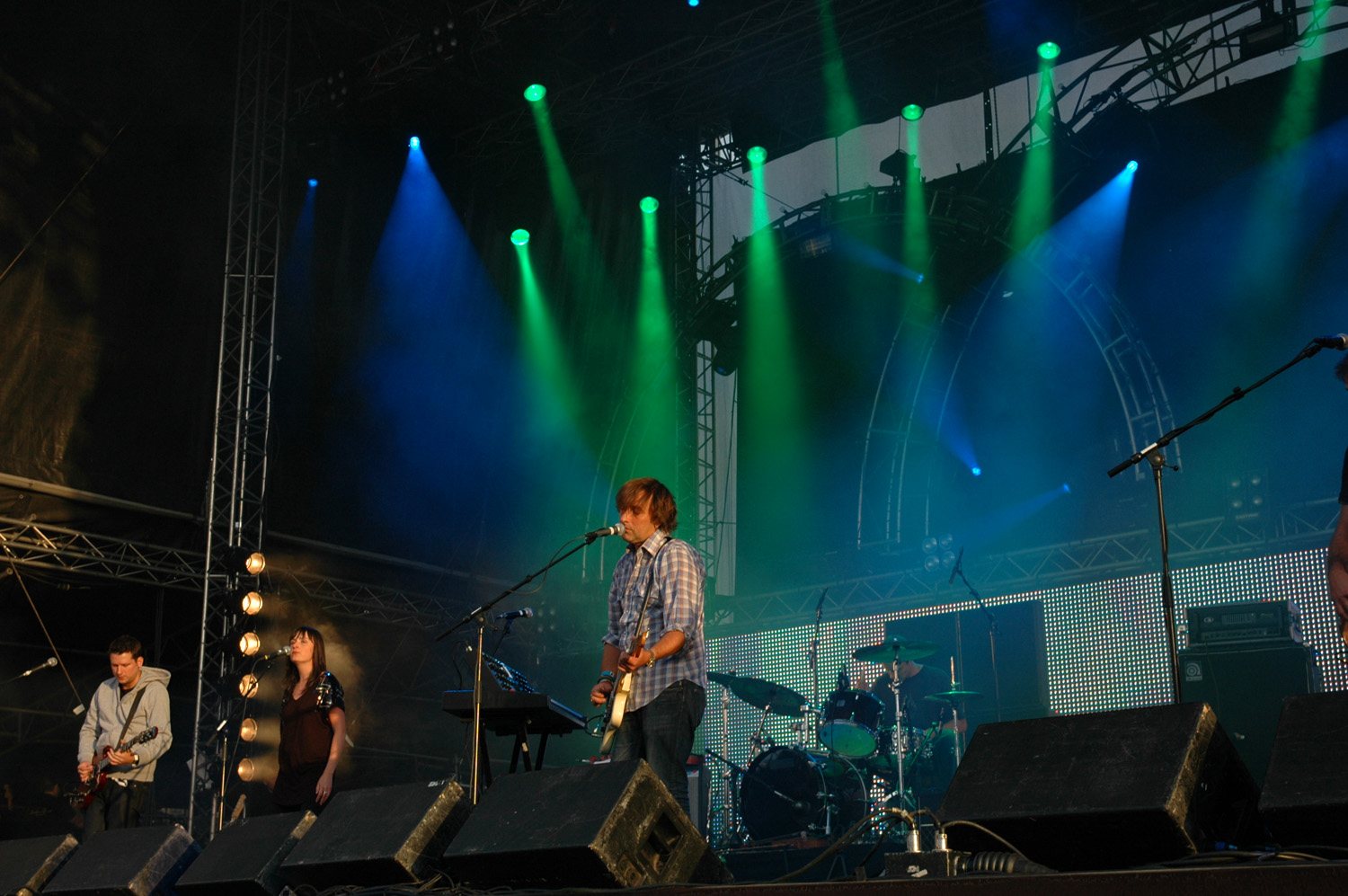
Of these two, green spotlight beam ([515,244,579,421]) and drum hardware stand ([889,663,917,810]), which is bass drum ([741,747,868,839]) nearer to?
drum hardware stand ([889,663,917,810])

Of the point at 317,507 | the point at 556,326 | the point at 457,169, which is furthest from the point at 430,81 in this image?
the point at 317,507

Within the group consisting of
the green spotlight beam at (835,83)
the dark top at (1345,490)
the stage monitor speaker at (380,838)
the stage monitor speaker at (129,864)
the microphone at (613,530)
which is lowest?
the stage monitor speaker at (129,864)

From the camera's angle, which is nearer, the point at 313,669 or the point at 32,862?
the point at 32,862

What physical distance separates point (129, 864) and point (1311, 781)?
11.4 feet

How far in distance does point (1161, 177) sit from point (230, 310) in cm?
746

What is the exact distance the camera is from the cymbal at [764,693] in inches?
308

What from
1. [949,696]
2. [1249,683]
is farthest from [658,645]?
[949,696]

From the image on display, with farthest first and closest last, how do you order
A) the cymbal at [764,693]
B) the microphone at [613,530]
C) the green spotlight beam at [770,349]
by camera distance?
1. the green spotlight beam at [770,349]
2. the cymbal at [764,693]
3. the microphone at [613,530]

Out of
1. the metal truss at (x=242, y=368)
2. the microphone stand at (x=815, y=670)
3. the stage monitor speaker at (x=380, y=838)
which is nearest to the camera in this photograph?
the stage monitor speaker at (x=380, y=838)

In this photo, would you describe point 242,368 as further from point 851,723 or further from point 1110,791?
point 1110,791

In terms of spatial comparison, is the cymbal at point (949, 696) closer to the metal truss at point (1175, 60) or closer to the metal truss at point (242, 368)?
the metal truss at point (242, 368)

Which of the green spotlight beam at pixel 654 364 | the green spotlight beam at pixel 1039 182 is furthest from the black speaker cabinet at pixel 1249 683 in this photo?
the green spotlight beam at pixel 654 364

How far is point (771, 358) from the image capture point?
11.8 metres

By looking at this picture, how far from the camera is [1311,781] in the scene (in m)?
2.07
